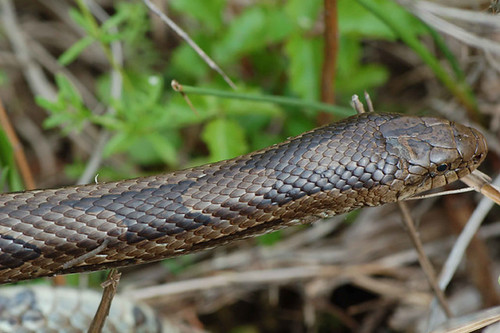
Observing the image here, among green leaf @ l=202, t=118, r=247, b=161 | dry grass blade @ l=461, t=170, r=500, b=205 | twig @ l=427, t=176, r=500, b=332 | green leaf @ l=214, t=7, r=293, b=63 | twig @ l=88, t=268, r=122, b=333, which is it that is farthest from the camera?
green leaf @ l=214, t=7, r=293, b=63

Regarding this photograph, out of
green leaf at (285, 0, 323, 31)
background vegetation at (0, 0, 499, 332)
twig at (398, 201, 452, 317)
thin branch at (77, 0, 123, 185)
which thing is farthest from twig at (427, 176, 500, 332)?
thin branch at (77, 0, 123, 185)

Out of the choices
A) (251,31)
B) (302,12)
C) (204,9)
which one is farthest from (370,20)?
(204,9)

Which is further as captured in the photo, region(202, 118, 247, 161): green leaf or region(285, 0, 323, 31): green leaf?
region(285, 0, 323, 31): green leaf

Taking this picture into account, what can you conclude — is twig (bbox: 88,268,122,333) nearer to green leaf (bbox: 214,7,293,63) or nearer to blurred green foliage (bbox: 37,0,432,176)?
blurred green foliage (bbox: 37,0,432,176)

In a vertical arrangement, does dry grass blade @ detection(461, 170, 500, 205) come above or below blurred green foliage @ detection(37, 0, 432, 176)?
below

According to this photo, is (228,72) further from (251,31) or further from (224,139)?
(224,139)

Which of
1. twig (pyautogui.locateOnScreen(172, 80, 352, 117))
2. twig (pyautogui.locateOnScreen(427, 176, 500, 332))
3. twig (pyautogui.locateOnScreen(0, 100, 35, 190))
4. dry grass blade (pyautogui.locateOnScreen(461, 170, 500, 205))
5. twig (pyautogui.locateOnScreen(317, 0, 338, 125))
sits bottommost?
twig (pyautogui.locateOnScreen(427, 176, 500, 332))

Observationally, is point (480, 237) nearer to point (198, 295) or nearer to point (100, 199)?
point (198, 295)

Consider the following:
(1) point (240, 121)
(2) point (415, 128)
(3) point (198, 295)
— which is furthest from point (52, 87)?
(2) point (415, 128)
